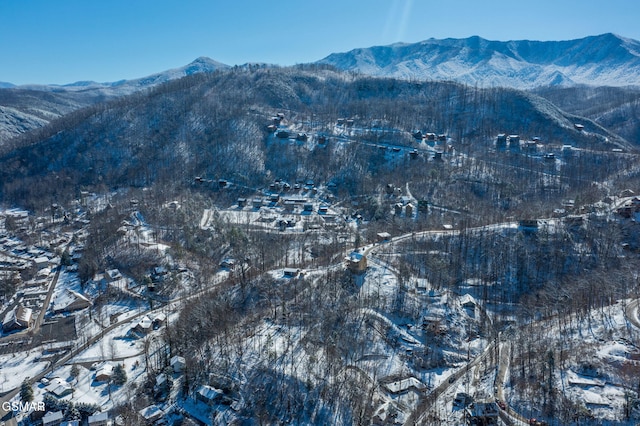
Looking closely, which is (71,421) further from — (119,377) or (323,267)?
(323,267)

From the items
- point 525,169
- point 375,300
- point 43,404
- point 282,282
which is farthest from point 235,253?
point 525,169

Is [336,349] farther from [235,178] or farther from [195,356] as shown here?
[235,178]

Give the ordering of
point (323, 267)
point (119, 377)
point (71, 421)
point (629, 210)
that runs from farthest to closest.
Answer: point (629, 210) < point (323, 267) < point (119, 377) < point (71, 421)

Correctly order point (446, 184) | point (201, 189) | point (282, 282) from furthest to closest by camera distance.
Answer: point (201, 189) < point (446, 184) < point (282, 282)

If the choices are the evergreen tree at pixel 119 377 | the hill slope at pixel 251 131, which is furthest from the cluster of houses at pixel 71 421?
the hill slope at pixel 251 131

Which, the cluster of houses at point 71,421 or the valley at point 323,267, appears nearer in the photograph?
the cluster of houses at point 71,421

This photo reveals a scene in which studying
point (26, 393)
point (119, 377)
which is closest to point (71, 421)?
point (119, 377)

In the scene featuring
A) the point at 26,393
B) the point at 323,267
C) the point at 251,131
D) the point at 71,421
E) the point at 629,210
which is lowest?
the point at 71,421

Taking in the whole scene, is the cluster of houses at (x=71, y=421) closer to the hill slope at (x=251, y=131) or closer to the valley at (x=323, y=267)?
the valley at (x=323, y=267)
